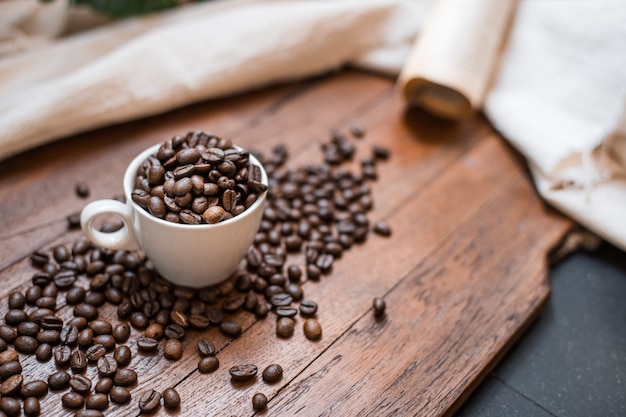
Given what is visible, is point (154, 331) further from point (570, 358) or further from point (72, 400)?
point (570, 358)

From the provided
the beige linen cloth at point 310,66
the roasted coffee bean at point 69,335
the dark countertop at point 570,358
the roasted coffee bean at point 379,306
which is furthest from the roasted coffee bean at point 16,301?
the dark countertop at point 570,358

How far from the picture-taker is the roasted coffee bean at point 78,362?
964 mm

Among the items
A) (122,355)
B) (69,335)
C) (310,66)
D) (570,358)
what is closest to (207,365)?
(122,355)

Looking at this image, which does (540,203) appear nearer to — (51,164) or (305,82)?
(305,82)

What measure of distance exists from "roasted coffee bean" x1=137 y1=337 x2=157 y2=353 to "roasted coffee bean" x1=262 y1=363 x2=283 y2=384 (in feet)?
0.62

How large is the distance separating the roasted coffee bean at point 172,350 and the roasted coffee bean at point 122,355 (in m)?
0.06

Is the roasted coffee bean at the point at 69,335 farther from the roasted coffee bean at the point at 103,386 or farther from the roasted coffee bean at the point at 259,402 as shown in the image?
the roasted coffee bean at the point at 259,402

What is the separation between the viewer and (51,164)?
1.40m

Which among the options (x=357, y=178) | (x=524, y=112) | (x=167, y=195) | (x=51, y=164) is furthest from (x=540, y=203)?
(x=51, y=164)

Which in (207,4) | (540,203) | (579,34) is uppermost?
(579,34)

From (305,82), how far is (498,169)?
602mm

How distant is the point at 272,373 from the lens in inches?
38.7

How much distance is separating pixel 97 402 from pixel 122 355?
0.09m

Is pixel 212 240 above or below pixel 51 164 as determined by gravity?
above
